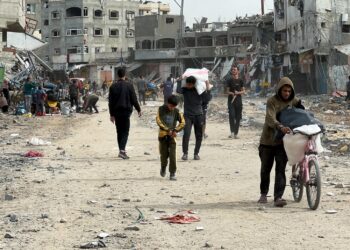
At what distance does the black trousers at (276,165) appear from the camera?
315 inches

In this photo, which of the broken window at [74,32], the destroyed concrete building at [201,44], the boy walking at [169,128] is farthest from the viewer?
the broken window at [74,32]

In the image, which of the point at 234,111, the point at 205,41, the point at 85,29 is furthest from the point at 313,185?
the point at 85,29

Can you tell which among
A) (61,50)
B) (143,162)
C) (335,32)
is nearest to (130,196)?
(143,162)

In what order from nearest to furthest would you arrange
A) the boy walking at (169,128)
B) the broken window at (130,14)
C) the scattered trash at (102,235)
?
the scattered trash at (102,235) < the boy walking at (169,128) < the broken window at (130,14)

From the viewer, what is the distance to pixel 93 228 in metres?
6.80

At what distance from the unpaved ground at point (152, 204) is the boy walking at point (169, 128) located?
0.31 metres

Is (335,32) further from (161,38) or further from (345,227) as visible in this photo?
(345,227)

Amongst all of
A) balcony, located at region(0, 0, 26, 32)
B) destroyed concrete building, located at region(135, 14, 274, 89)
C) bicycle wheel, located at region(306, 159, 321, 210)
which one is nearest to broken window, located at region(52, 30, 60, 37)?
destroyed concrete building, located at region(135, 14, 274, 89)

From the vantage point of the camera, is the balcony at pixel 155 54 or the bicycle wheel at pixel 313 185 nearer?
the bicycle wheel at pixel 313 185

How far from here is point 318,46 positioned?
55000mm

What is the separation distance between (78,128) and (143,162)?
407 inches

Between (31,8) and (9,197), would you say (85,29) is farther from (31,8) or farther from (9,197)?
(9,197)

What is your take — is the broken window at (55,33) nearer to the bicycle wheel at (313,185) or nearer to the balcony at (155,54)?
the balcony at (155,54)

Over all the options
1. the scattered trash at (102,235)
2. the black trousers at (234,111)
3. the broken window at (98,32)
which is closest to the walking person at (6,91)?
the black trousers at (234,111)
